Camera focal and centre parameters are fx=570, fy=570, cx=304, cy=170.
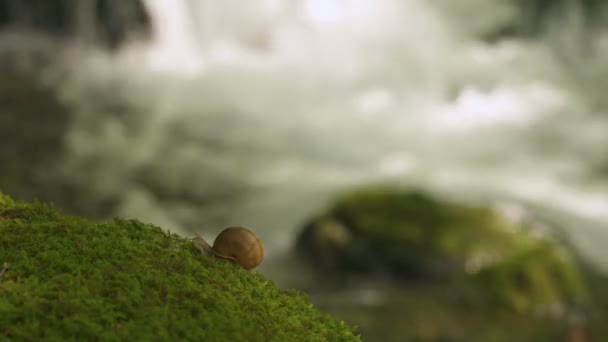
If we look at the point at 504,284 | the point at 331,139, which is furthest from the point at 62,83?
the point at 504,284

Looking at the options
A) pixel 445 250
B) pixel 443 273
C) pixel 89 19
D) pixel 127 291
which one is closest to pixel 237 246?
pixel 127 291

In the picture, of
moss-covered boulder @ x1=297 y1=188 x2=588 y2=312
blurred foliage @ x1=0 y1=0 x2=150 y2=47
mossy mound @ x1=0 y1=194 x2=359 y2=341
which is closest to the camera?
mossy mound @ x1=0 y1=194 x2=359 y2=341

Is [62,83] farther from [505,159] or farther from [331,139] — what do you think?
[505,159]

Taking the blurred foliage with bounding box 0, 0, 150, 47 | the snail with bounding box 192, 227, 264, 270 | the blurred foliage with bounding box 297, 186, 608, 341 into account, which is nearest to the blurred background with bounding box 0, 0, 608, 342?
the blurred foliage with bounding box 0, 0, 150, 47

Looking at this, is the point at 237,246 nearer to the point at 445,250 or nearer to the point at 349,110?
the point at 445,250

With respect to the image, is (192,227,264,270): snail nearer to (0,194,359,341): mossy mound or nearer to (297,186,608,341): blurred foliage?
(0,194,359,341): mossy mound
